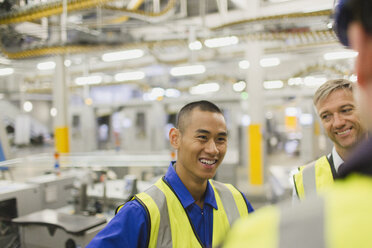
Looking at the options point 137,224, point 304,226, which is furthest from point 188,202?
point 304,226

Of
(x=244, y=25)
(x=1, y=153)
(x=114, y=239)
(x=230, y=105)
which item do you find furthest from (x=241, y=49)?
(x=114, y=239)

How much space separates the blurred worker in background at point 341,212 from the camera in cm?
35

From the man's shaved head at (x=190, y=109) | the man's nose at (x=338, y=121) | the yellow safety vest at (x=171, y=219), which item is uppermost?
the man's shaved head at (x=190, y=109)

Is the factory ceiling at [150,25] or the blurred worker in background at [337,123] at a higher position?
the factory ceiling at [150,25]

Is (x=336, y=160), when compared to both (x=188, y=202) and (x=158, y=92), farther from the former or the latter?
(x=158, y=92)

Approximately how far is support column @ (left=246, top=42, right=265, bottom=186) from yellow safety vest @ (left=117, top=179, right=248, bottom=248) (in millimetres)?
6283

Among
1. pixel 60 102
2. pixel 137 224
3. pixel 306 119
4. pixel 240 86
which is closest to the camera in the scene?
pixel 137 224

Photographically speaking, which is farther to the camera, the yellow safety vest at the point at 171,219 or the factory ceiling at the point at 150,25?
the factory ceiling at the point at 150,25

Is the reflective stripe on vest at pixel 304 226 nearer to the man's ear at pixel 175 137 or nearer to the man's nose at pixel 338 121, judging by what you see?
the man's ear at pixel 175 137

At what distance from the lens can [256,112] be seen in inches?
298

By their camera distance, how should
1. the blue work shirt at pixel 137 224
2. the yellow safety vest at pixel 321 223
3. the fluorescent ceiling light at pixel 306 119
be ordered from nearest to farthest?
the yellow safety vest at pixel 321 223, the blue work shirt at pixel 137 224, the fluorescent ceiling light at pixel 306 119

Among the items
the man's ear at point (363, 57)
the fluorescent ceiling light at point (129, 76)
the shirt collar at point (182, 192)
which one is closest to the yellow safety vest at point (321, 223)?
the man's ear at point (363, 57)

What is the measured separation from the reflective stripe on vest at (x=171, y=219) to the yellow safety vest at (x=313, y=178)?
47cm

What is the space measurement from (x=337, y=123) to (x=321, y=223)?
1.35m
